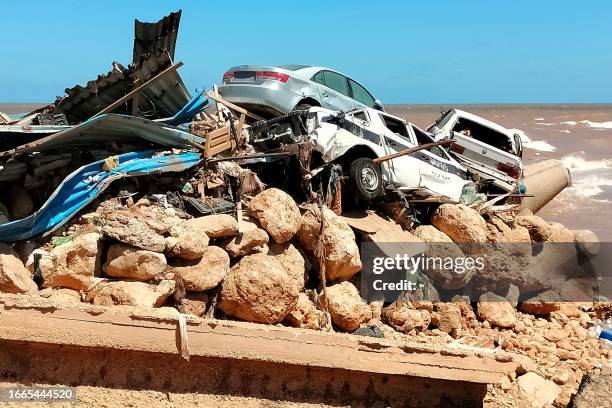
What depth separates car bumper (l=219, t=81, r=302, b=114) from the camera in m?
11.3

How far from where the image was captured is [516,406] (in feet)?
23.1

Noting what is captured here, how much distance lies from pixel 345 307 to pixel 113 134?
11.7 ft

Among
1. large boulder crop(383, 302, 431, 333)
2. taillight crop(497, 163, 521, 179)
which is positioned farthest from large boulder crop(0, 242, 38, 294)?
taillight crop(497, 163, 521, 179)

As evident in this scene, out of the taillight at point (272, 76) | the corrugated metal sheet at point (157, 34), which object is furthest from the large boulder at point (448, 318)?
the corrugated metal sheet at point (157, 34)

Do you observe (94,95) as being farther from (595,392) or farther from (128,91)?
(595,392)

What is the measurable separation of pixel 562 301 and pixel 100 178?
7.45 metres

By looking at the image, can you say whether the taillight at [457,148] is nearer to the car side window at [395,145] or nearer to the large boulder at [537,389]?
the car side window at [395,145]

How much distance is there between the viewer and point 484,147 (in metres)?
13.7

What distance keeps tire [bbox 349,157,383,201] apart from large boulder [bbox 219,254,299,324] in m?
2.68

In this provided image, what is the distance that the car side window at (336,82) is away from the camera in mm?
12448

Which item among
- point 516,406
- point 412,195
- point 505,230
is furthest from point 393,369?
point 505,230

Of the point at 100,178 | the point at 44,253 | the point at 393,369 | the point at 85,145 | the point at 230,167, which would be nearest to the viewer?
the point at 393,369

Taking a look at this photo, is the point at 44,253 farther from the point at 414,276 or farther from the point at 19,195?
the point at 414,276

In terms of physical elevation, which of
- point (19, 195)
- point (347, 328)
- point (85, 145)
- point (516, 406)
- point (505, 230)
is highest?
point (85, 145)
